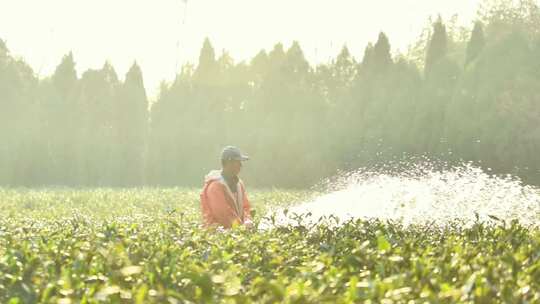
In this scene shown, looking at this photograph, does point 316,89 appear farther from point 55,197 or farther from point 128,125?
point 55,197

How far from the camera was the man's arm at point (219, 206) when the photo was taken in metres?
8.05

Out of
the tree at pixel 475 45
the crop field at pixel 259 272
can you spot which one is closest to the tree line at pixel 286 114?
the tree at pixel 475 45

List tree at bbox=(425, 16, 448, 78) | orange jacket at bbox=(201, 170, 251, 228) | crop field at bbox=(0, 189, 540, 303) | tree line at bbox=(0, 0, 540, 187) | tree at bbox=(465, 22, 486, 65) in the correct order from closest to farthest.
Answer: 1. crop field at bbox=(0, 189, 540, 303)
2. orange jacket at bbox=(201, 170, 251, 228)
3. tree line at bbox=(0, 0, 540, 187)
4. tree at bbox=(465, 22, 486, 65)
5. tree at bbox=(425, 16, 448, 78)

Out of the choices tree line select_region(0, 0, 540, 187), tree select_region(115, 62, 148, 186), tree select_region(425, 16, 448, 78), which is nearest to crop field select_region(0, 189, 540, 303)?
tree line select_region(0, 0, 540, 187)

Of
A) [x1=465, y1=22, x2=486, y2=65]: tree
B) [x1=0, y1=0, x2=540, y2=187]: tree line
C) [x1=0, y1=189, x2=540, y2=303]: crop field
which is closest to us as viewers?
[x1=0, y1=189, x2=540, y2=303]: crop field

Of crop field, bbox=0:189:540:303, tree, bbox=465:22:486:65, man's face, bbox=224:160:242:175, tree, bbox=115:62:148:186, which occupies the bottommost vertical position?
crop field, bbox=0:189:540:303

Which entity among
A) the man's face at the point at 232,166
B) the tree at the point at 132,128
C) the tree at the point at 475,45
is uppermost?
the tree at the point at 475,45

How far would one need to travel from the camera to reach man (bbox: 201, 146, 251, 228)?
8.05m

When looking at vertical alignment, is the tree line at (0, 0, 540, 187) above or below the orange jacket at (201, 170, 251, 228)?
above

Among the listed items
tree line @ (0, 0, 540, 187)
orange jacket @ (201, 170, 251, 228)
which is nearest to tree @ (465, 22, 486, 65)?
tree line @ (0, 0, 540, 187)

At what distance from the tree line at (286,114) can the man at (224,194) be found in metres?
26.1

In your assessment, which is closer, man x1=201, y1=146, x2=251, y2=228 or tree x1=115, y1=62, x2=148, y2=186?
man x1=201, y1=146, x2=251, y2=228

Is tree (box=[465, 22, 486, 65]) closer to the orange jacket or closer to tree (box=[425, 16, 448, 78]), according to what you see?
tree (box=[425, 16, 448, 78])

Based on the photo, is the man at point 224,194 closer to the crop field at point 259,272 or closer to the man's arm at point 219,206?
the man's arm at point 219,206
